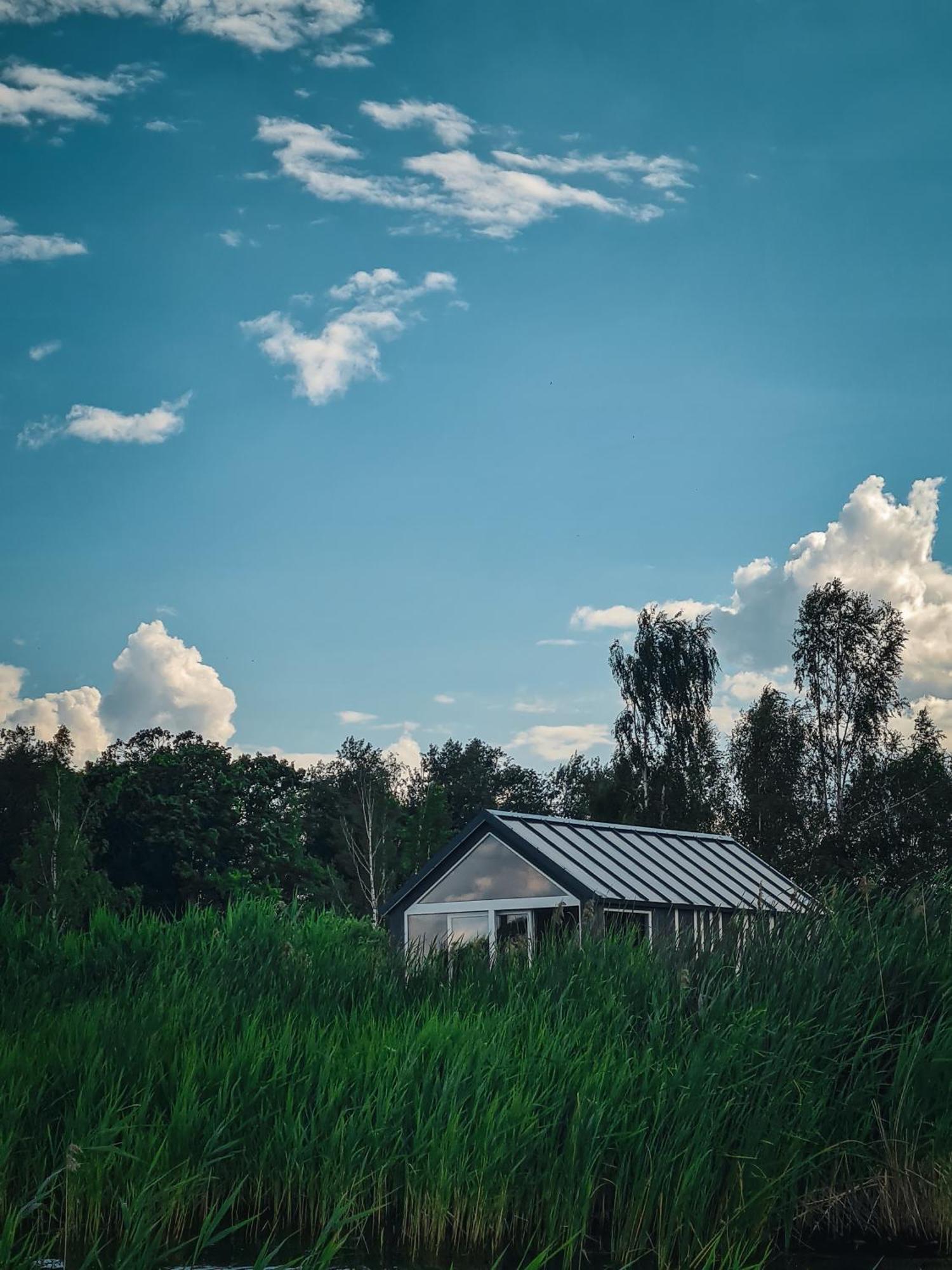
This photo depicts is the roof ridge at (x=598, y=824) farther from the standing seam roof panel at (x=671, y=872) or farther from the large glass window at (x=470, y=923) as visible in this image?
the large glass window at (x=470, y=923)

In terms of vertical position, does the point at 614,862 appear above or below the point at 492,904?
above

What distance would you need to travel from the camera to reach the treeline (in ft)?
140

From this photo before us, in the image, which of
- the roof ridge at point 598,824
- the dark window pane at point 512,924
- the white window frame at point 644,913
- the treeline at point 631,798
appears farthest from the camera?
the treeline at point 631,798

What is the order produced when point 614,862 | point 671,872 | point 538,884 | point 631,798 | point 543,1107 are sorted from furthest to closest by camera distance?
point 631,798
point 671,872
point 614,862
point 538,884
point 543,1107

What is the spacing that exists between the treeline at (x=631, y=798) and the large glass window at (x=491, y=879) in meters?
15.0

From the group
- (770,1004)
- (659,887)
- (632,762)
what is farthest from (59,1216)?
(632,762)

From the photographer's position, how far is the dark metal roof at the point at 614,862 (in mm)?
24562

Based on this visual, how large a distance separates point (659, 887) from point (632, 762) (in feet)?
70.3

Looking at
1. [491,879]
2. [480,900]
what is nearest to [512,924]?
[480,900]

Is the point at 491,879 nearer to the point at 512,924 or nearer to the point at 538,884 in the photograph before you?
the point at 512,924

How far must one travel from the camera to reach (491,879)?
2561cm

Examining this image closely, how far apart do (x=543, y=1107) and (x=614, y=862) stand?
62.6 ft

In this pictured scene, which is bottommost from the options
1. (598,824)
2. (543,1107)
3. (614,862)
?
(543,1107)

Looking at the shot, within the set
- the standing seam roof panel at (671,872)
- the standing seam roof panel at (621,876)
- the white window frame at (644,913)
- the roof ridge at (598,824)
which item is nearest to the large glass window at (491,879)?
the roof ridge at (598,824)
